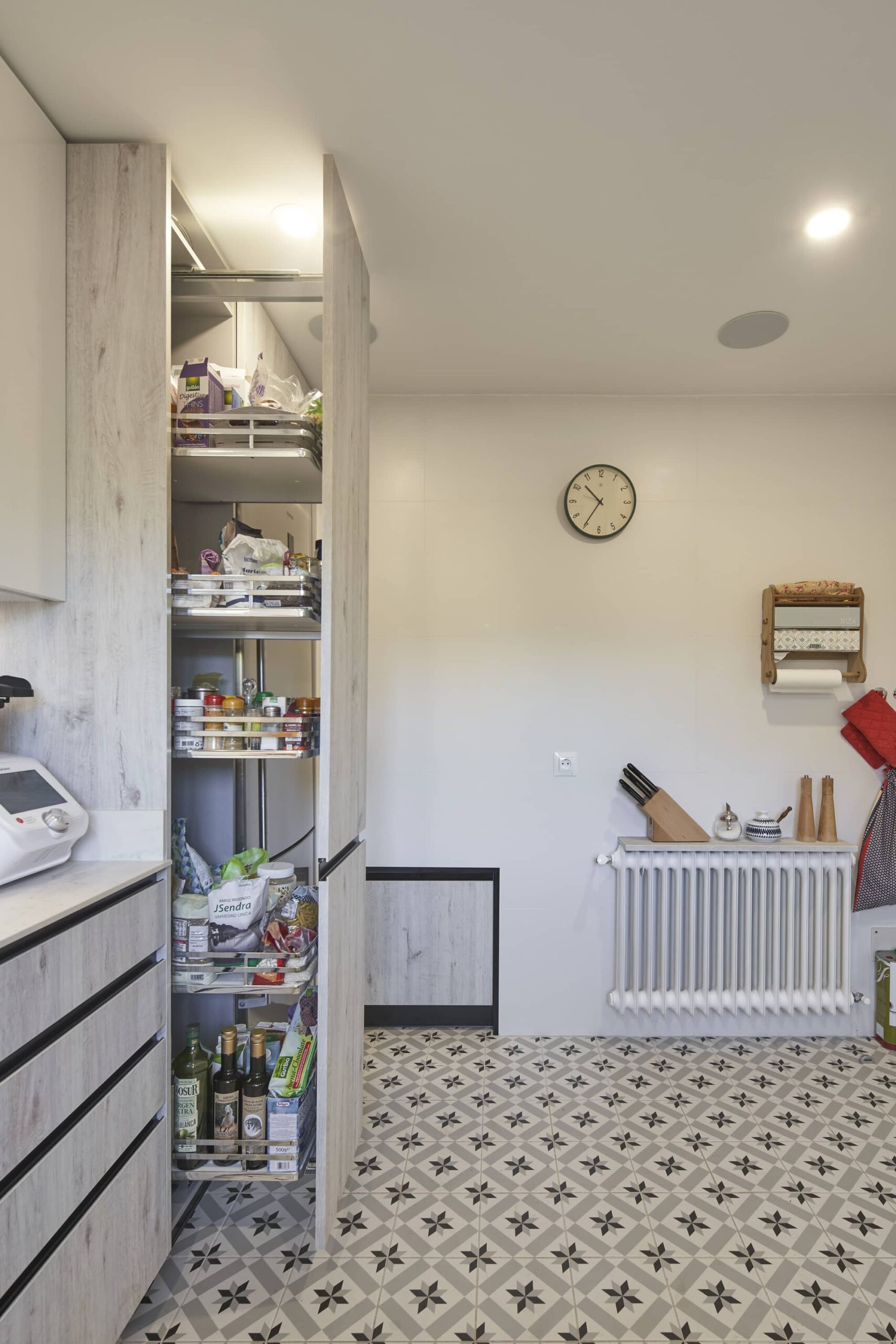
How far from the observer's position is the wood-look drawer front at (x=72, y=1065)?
3.67 feet

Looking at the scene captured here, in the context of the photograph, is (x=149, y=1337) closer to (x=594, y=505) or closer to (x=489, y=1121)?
(x=489, y=1121)

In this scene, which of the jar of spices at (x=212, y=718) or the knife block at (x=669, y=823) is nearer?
the jar of spices at (x=212, y=718)

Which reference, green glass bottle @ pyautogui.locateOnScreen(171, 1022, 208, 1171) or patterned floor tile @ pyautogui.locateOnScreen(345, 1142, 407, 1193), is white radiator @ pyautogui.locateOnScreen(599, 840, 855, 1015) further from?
green glass bottle @ pyautogui.locateOnScreen(171, 1022, 208, 1171)

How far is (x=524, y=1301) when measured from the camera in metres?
1.63

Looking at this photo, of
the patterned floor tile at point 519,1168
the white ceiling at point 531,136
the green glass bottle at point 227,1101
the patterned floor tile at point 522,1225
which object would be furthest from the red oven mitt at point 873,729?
the green glass bottle at point 227,1101

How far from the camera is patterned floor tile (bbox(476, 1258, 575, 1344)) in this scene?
1.55 meters

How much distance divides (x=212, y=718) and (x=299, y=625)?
0.37m

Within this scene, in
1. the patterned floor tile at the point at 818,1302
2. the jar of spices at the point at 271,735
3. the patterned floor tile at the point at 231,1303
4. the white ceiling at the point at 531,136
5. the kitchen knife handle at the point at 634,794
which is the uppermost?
the white ceiling at the point at 531,136

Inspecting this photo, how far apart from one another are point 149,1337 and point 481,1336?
25.8 inches

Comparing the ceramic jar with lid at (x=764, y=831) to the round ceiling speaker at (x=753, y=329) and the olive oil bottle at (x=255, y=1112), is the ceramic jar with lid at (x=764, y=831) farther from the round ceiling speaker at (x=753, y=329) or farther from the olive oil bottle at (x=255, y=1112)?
the olive oil bottle at (x=255, y=1112)

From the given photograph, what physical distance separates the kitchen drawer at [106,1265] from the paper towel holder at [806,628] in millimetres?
2465

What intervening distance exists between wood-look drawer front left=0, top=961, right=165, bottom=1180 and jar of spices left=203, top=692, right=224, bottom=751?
0.48 metres

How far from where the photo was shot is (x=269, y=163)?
1700mm

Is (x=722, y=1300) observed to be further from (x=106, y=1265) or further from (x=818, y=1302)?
(x=106, y=1265)
